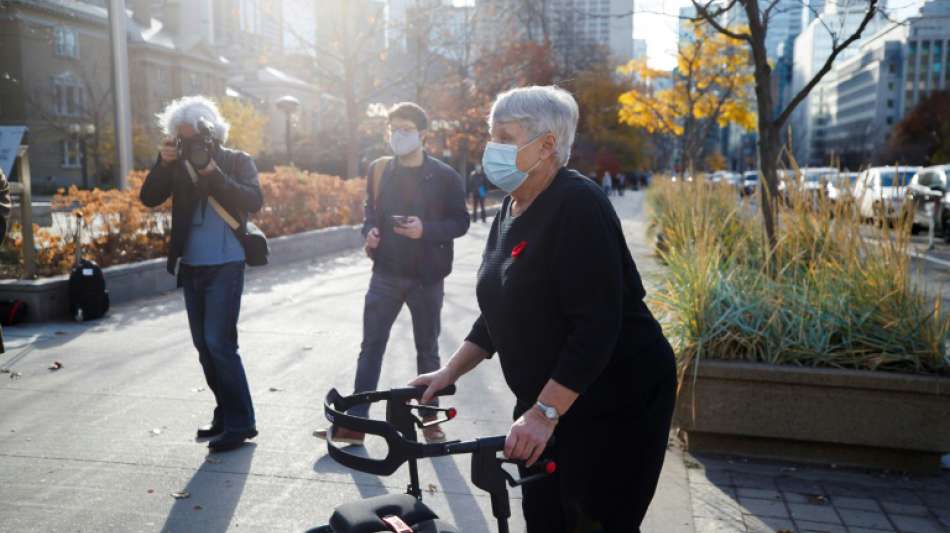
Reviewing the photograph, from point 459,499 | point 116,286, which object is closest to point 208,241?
point 459,499

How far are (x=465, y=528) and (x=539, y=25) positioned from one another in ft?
145

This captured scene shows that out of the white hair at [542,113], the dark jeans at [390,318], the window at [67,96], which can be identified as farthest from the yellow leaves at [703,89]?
the white hair at [542,113]

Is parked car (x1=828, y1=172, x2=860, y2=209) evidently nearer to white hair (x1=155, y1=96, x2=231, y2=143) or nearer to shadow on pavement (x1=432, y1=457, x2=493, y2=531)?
shadow on pavement (x1=432, y1=457, x2=493, y2=531)

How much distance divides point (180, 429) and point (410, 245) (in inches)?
71.6

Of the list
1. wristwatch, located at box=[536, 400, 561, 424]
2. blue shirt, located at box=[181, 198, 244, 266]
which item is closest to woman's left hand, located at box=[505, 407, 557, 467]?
wristwatch, located at box=[536, 400, 561, 424]

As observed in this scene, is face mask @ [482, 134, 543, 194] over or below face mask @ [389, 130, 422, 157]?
below

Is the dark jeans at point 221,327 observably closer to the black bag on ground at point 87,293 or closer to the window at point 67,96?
the black bag on ground at point 87,293

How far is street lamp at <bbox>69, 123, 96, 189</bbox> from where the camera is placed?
78.3 feet

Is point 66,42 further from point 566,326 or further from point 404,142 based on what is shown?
point 566,326

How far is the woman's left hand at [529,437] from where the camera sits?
2.14 metres

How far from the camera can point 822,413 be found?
15.4ft

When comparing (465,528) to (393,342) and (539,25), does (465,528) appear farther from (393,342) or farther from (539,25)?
(539,25)

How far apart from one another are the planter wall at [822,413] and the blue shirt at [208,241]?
2.72m

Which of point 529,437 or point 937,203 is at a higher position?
point 529,437
